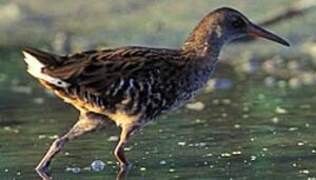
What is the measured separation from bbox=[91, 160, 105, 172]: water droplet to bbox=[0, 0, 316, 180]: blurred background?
20mm

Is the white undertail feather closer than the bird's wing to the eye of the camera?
Yes

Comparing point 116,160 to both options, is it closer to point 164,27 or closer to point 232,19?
point 232,19

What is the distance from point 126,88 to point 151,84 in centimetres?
17

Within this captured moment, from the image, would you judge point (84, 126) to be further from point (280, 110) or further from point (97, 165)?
point (280, 110)

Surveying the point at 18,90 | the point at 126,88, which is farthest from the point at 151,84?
the point at 18,90

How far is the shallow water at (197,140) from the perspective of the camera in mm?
10133

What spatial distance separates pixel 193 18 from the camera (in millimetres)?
18531

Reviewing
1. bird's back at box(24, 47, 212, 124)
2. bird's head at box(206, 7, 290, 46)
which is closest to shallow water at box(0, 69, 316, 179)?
bird's back at box(24, 47, 212, 124)

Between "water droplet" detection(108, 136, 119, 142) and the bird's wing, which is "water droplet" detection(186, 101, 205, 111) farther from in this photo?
the bird's wing

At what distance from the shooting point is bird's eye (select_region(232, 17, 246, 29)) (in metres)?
11.2

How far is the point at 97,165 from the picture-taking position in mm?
10391

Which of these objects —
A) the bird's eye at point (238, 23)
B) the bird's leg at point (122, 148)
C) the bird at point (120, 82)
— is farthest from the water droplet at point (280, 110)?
the bird's leg at point (122, 148)

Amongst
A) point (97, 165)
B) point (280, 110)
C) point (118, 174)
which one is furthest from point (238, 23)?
point (280, 110)

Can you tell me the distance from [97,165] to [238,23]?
5.20 feet
